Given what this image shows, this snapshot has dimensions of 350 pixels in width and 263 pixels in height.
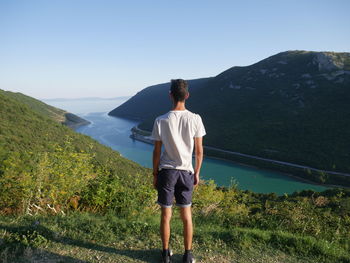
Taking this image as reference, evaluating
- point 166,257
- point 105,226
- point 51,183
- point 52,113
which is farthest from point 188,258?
point 52,113

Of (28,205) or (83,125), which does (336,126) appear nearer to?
(28,205)

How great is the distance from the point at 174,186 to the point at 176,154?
36 centimetres

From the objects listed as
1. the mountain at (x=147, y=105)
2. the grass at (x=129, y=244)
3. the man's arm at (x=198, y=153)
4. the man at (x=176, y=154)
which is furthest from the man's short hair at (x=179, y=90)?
the mountain at (x=147, y=105)

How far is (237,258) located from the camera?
9.87ft

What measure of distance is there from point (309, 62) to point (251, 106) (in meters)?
30.2

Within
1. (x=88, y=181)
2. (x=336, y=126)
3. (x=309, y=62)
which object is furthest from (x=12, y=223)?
(x=309, y=62)

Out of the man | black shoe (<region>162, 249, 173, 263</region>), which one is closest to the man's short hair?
the man

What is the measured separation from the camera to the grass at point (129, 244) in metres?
2.89

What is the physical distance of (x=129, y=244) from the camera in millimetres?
3172

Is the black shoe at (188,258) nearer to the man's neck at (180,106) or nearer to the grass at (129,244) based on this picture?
the grass at (129,244)

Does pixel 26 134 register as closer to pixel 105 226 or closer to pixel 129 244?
pixel 105 226

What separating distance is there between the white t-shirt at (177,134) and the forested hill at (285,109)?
51.5 meters

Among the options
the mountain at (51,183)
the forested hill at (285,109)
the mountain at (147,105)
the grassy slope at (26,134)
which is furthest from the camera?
the mountain at (147,105)

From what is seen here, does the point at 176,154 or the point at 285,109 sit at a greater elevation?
the point at 285,109
